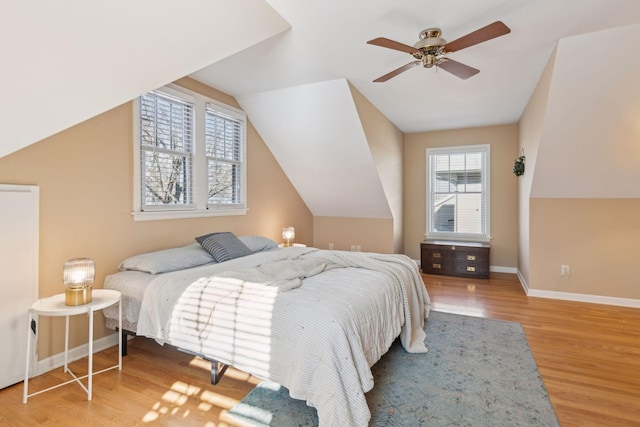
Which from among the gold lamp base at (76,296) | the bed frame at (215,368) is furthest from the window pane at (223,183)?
the gold lamp base at (76,296)

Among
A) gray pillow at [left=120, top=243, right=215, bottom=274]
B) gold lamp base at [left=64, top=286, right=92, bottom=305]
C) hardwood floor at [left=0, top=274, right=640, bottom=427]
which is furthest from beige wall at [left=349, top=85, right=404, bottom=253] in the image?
gold lamp base at [left=64, top=286, right=92, bottom=305]

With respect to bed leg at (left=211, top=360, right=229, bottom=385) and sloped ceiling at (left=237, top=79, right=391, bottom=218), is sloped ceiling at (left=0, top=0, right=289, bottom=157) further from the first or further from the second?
bed leg at (left=211, top=360, right=229, bottom=385)

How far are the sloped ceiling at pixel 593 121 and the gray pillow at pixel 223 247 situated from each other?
344cm

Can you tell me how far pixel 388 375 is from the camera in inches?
92.0

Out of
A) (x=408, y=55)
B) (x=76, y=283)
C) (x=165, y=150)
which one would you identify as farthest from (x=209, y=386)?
(x=408, y=55)

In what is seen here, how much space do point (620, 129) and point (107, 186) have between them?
4951mm

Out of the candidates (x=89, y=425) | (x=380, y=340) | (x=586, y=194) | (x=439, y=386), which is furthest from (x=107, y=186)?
(x=586, y=194)

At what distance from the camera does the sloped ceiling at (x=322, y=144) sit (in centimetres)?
396

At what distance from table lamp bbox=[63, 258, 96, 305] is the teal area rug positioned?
4.03 ft

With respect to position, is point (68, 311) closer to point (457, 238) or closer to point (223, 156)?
point (223, 156)

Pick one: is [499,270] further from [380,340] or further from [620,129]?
[380,340]

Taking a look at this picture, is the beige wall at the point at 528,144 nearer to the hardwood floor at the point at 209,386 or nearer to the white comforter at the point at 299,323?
the hardwood floor at the point at 209,386

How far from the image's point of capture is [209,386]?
87.4 inches

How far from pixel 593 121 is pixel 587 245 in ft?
5.41
